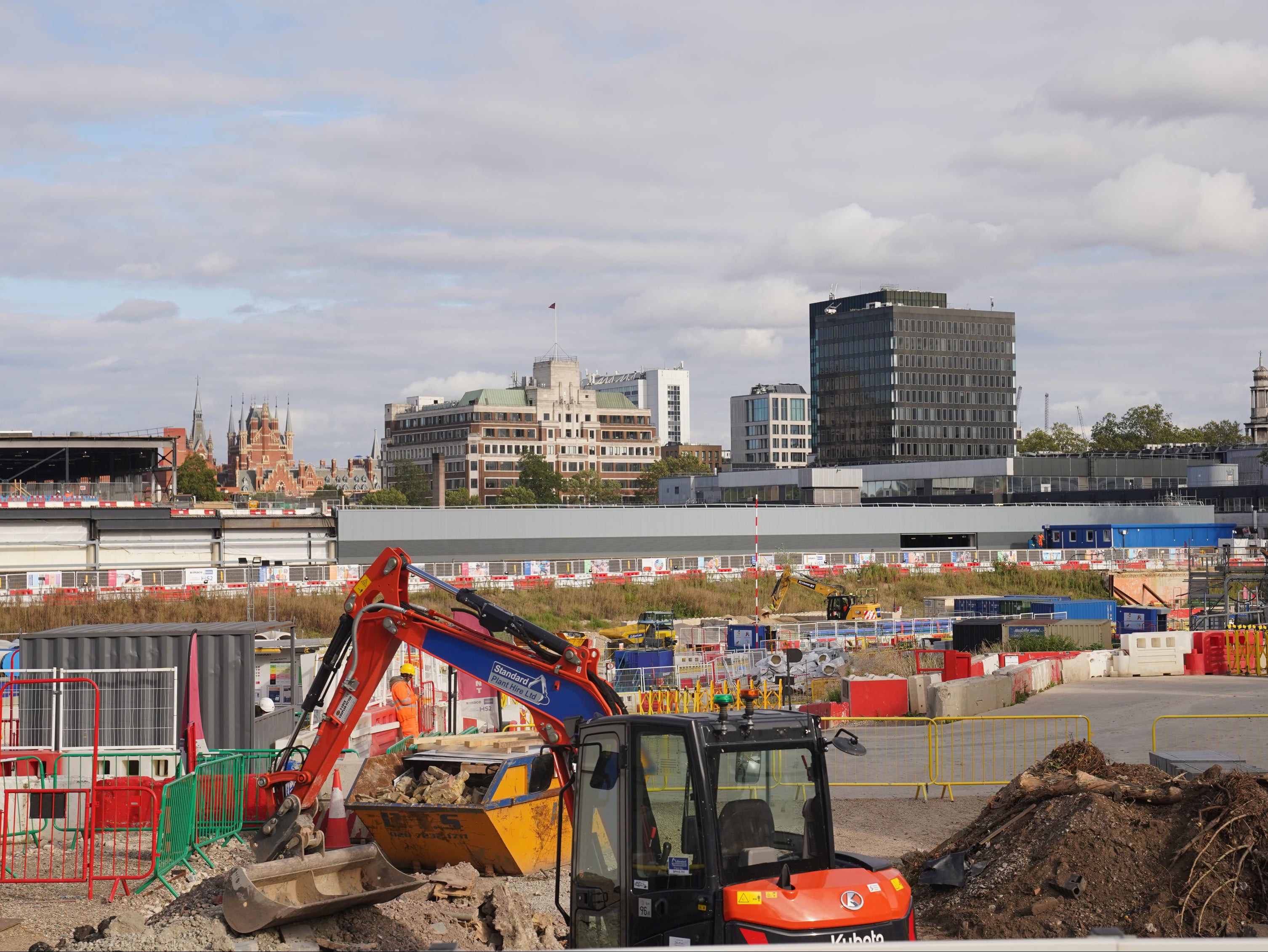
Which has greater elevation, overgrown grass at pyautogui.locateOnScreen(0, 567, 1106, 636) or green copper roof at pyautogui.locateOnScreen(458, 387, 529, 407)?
green copper roof at pyautogui.locateOnScreen(458, 387, 529, 407)

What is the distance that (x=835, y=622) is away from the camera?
42906 mm

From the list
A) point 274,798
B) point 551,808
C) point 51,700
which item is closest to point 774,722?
point 551,808

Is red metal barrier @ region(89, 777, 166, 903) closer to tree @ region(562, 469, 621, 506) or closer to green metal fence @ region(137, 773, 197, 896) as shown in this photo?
green metal fence @ region(137, 773, 197, 896)

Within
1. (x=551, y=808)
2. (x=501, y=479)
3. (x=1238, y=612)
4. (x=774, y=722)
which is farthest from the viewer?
(x=501, y=479)

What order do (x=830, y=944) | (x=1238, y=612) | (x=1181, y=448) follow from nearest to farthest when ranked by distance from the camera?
(x=830, y=944), (x=1238, y=612), (x=1181, y=448)

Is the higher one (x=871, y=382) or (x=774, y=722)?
(x=871, y=382)

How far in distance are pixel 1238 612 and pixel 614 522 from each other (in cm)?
4950

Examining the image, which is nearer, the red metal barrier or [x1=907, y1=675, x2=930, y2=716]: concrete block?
the red metal barrier

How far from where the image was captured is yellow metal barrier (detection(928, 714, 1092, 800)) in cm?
1958

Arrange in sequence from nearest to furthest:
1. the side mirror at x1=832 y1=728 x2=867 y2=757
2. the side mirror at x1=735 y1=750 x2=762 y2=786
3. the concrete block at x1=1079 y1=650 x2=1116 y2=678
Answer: the side mirror at x1=735 y1=750 x2=762 y2=786, the side mirror at x1=832 y1=728 x2=867 y2=757, the concrete block at x1=1079 y1=650 x2=1116 y2=678

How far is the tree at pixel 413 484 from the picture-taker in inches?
6181

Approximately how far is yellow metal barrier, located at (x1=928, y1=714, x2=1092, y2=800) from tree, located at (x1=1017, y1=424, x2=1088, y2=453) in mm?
146478

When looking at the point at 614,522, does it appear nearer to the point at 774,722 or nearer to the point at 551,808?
the point at 551,808

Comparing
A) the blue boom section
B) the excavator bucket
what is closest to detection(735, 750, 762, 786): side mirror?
the blue boom section
